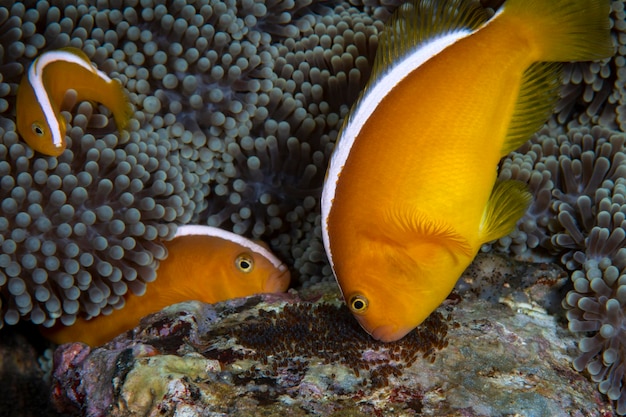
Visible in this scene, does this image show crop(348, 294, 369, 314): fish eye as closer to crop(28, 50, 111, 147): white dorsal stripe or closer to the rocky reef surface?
Answer: the rocky reef surface

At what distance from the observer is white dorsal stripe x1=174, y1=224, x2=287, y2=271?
2.36 meters

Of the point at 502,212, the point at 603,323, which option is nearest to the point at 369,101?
the point at 502,212

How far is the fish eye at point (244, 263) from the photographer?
2.32 m

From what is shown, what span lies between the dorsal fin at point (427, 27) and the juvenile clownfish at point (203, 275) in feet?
3.14

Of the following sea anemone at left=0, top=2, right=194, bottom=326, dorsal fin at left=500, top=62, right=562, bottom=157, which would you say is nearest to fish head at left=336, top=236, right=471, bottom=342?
dorsal fin at left=500, top=62, right=562, bottom=157

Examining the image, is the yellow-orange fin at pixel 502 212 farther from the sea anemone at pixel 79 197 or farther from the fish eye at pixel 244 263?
the sea anemone at pixel 79 197

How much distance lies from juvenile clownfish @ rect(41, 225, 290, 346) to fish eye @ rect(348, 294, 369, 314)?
30.0 inches

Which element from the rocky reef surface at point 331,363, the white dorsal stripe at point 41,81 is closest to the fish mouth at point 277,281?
the rocky reef surface at point 331,363

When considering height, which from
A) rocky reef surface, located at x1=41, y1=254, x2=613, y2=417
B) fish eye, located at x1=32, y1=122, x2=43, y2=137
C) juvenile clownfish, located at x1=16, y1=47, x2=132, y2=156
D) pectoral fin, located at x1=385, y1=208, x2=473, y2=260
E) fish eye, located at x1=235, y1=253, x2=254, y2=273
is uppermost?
juvenile clownfish, located at x1=16, y1=47, x2=132, y2=156

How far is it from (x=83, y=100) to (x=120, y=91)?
141mm

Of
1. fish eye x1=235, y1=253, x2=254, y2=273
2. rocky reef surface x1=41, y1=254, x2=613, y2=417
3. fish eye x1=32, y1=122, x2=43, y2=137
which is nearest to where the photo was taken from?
rocky reef surface x1=41, y1=254, x2=613, y2=417

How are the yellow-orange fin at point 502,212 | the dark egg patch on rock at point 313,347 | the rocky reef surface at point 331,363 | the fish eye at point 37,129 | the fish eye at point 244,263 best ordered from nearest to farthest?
the rocky reef surface at point 331,363
the dark egg patch on rock at point 313,347
the yellow-orange fin at point 502,212
the fish eye at point 37,129
the fish eye at point 244,263

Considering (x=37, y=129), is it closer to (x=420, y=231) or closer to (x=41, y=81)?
(x=41, y=81)

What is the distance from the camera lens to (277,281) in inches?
93.2
